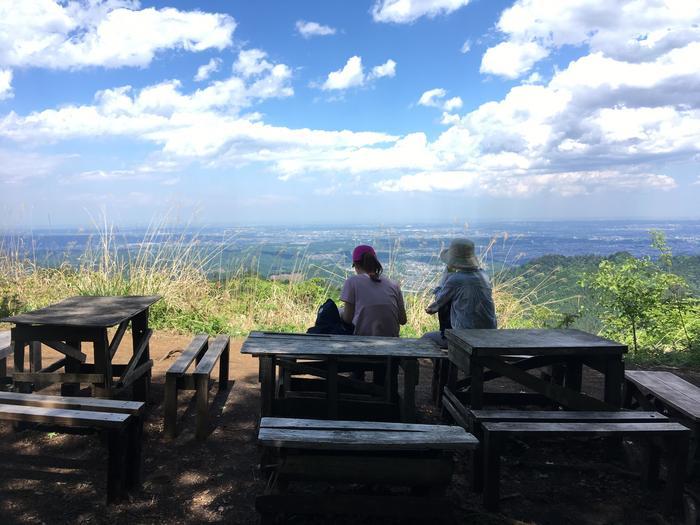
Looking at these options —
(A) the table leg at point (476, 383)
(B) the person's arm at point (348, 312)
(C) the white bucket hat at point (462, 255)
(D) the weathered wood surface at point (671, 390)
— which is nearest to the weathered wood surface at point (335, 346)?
(A) the table leg at point (476, 383)

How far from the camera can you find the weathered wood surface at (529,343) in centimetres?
283

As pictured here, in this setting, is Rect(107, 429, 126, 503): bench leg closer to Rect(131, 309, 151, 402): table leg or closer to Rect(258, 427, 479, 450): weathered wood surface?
Rect(258, 427, 479, 450): weathered wood surface

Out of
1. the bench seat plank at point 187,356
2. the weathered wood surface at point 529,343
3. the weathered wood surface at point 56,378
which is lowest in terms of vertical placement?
the weathered wood surface at point 56,378

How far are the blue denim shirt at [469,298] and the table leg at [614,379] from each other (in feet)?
2.86

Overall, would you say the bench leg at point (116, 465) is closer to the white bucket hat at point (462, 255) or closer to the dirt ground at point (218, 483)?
the dirt ground at point (218, 483)

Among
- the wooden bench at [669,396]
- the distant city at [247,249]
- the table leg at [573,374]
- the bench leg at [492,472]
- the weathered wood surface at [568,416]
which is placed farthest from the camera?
the distant city at [247,249]

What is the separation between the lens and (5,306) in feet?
20.5

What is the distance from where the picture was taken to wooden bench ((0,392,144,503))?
234 centimetres

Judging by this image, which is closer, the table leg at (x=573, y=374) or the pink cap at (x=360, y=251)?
the table leg at (x=573, y=374)

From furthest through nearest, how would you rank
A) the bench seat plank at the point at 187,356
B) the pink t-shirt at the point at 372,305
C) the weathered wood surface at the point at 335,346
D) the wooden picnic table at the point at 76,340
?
the pink t-shirt at the point at 372,305 < the bench seat plank at the point at 187,356 < the wooden picnic table at the point at 76,340 < the weathered wood surface at the point at 335,346

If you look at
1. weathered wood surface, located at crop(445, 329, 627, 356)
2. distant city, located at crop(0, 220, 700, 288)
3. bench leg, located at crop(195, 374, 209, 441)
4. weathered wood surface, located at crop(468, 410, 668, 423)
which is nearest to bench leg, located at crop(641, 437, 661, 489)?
weathered wood surface, located at crop(468, 410, 668, 423)

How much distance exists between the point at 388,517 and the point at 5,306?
19.0 ft

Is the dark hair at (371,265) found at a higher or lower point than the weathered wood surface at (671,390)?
higher

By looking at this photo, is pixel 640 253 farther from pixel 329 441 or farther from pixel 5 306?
pixel 5 306
